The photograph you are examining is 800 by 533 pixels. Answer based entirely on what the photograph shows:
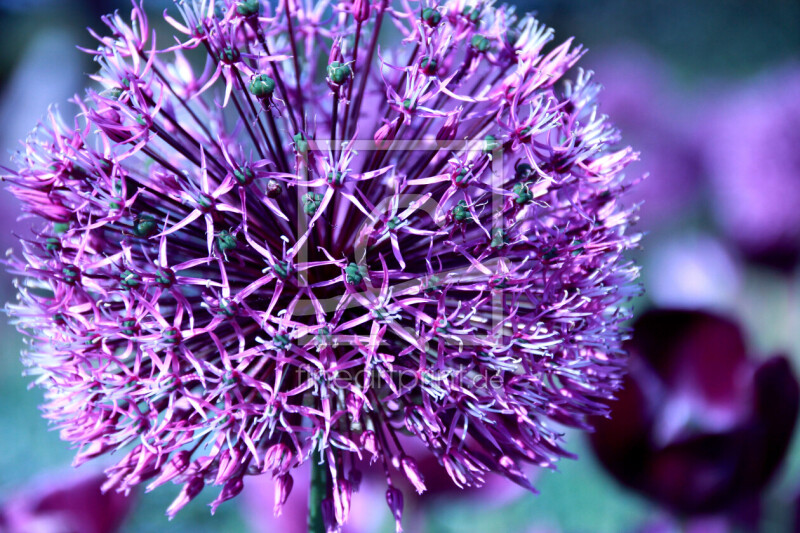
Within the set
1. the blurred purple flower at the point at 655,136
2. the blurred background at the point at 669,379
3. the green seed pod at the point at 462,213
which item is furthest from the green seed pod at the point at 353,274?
the blurred purple flower at the point at 655,136

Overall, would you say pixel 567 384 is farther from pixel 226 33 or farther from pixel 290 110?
pixel 226 33

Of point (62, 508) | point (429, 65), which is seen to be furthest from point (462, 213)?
point (62, 508)

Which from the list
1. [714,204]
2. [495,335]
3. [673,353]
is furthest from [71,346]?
[714,204]

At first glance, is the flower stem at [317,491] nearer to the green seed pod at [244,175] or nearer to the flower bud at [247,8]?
the green seed pod at [244,175]

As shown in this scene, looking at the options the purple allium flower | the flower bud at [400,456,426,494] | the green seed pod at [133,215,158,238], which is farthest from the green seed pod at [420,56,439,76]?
the flower bud at [400,456,426,494]

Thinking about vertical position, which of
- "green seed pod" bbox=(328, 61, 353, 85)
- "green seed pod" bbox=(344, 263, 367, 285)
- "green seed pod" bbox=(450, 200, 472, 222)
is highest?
"green seed pod" bbox=(328, 61, 353, 85)

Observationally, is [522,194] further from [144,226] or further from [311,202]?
[144,226]

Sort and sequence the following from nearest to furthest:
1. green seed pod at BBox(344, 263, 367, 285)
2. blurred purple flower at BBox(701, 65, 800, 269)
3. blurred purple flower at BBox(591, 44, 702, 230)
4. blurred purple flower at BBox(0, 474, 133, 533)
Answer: green seed pod at BBox(344, 263, 367, 285) → blurred purple flower at BBox(0, 474, 133, 533) → blurred purple flower at BBox(701, 65, 800, 269) → blurred purple flower at BBox(591, 44, 702, 230)

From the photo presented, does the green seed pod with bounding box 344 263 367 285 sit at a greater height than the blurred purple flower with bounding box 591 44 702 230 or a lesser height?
lesser

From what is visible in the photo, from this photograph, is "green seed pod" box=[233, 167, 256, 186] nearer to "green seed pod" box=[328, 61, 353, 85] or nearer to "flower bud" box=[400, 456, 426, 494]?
"green seed pod" box=[328, 61, 353, 85]
